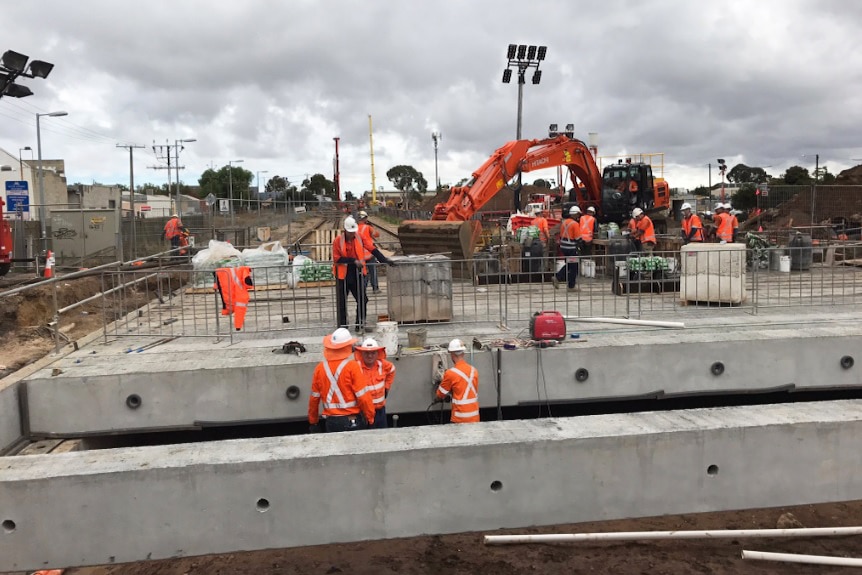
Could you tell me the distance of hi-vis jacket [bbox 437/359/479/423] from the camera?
686 cm

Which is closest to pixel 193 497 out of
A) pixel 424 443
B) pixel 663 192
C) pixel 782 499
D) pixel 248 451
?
pixel 248 451

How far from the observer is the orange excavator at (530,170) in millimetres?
14352

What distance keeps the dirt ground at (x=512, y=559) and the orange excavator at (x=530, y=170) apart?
889 centimetres

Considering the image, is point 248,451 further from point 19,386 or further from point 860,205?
point 860,205

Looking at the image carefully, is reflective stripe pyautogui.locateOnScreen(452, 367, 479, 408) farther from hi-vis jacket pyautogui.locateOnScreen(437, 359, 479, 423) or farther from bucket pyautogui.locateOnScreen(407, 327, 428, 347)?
bucket pyautogui.locateOnScreen(407, 327, 428, 347)

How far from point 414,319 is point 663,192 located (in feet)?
42.5

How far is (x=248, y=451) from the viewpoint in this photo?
5062 millimetres

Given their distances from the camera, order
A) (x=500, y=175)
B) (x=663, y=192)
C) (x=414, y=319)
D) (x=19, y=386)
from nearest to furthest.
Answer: (x=19, y=386) → (x=414, y=319) → (x=500, y=175) → (x=663, y=192)

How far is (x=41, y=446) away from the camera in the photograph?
7.66 metres

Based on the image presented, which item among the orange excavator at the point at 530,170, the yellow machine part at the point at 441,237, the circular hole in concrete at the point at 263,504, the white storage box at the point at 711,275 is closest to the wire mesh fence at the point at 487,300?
the white storage box at the point at 711,275

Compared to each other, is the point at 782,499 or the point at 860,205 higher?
the point at 860,205

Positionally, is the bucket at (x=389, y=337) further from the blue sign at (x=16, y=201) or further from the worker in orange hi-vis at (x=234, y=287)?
the blue sign at (x=16, y=201)

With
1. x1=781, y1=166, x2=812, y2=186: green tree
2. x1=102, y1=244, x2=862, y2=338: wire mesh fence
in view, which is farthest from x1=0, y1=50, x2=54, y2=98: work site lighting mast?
x1=781, y1=166, x2=812, y2=186: green tree

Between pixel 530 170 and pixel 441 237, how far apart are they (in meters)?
4.06
